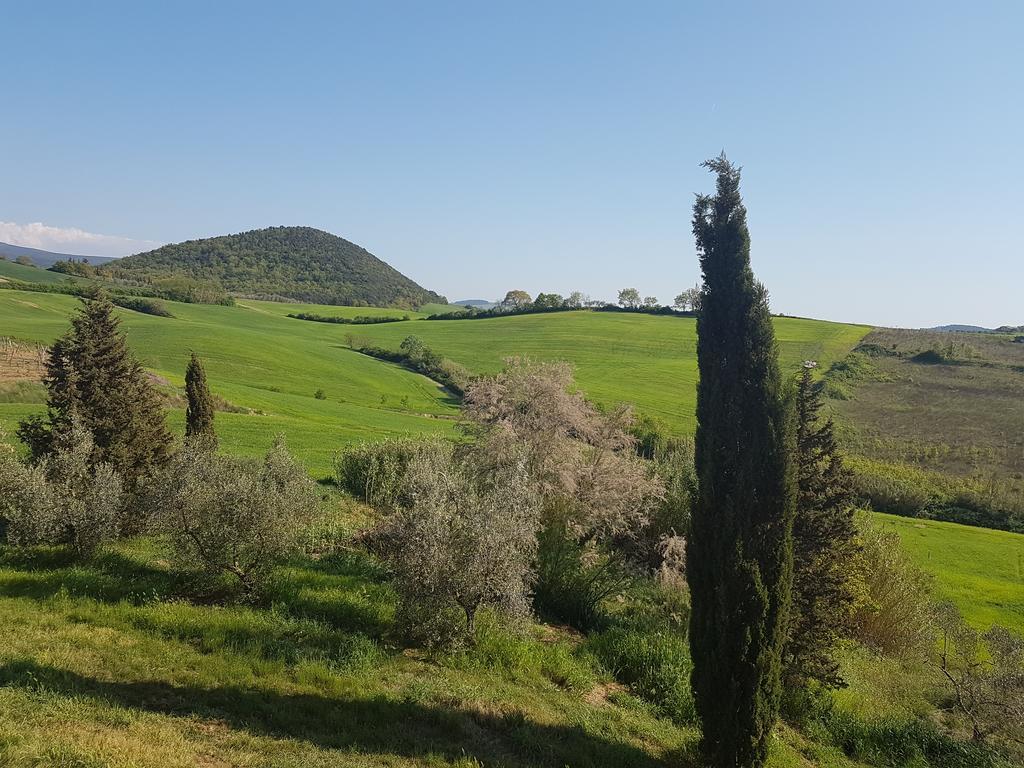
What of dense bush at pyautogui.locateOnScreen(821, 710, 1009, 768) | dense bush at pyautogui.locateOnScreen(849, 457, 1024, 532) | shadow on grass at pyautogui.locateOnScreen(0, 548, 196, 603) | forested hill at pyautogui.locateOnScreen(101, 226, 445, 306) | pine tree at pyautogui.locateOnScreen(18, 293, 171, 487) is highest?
forested hill at pyautogui.locateOnScreen(101, 226, 445, 306)

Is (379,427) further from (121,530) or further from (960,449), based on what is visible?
(960,449)

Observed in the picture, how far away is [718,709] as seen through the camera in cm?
960

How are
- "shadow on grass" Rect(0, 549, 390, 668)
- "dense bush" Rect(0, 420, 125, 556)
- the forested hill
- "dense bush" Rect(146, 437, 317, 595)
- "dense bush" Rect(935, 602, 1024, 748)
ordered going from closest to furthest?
"shadow on grass" Rect(0, 549, 390, 668) → "dense bush" Rect(146, 437, 317, 595) → "dense bush" Rect(0, 420, 125, 556) → "dense bush" Rect(935, 602, 1024, 748) → the forested hill

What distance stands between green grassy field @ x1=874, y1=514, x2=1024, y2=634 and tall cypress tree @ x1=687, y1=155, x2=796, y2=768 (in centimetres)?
2558

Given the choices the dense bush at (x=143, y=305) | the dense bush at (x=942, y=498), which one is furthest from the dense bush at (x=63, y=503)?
the dense bush at (x=143, y=305)

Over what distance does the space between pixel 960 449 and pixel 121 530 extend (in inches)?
2531

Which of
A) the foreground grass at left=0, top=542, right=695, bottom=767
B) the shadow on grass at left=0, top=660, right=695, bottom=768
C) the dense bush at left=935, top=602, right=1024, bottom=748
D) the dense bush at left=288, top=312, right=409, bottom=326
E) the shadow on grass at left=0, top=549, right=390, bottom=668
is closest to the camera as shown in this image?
the foreground grass at left=0, top=542, right=695, bottom=767

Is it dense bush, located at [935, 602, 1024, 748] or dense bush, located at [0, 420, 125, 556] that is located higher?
dense bush, located at [0, 420, 125, 556]

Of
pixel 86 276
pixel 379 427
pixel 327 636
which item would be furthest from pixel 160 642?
pixel 86 276

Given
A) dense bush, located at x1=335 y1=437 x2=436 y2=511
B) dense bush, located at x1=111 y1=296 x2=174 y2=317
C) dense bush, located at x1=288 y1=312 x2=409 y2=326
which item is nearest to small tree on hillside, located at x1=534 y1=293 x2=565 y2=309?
dense bush, located at x1=288 y1=312 x2=409 y2=326

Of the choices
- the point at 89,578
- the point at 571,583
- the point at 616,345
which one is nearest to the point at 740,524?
the point at 571,583

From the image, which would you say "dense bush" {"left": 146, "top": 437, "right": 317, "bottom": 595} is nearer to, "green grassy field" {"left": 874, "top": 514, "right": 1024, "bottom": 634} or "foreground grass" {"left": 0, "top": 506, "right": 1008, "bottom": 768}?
"foreground grass" {"left": 0, "top": 506, "right": 1008, "bottom": 768}

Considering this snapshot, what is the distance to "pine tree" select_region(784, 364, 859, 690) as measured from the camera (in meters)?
14.1

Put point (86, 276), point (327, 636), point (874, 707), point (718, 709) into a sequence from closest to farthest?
point (718, 709) < point (327, 636) < point (874, 707) < point (86, 276)
